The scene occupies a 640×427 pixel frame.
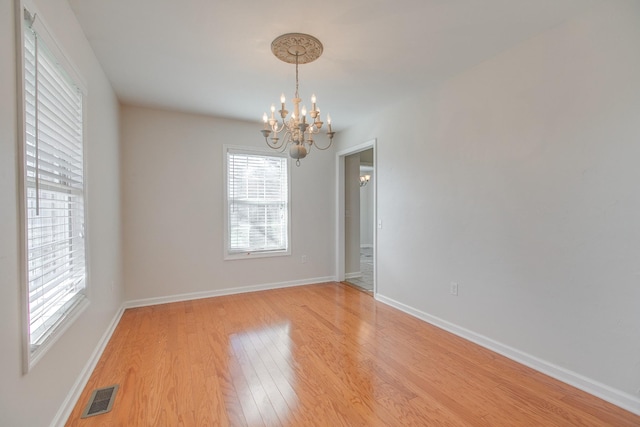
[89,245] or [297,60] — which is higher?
[297,60]

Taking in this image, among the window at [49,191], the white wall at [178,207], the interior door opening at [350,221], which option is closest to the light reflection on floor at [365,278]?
the interior door opening at [350,221]

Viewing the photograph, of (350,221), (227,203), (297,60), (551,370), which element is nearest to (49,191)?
(297,60)

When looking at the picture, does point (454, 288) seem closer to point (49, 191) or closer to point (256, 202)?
point (256, 202)

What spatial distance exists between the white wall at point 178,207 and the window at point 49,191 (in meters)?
1.76

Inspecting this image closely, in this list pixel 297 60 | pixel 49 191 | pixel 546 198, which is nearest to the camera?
pixel 49 191

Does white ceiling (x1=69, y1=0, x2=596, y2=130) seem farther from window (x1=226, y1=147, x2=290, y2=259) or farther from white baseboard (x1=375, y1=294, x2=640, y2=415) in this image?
white baseboard (x1=375, y1=294, x2=640, y2=415)

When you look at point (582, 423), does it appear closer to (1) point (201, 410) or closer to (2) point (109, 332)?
(1) point (201, 410)

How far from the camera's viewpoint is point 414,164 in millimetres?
3506

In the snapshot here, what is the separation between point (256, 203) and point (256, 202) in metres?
0.02

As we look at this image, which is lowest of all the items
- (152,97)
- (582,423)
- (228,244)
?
(582,423)

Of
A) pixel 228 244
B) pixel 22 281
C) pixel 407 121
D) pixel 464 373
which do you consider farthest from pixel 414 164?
pixel 22 281

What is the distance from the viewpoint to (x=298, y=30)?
2.21 m

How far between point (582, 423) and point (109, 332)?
12.3 feet

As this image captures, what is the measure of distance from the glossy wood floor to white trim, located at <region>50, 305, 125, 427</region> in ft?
0.13
